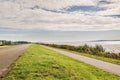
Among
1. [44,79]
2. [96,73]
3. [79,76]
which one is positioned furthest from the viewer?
[96,73]

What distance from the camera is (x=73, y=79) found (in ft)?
46.8

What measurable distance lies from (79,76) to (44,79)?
218 cm

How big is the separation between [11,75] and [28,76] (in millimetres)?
1177

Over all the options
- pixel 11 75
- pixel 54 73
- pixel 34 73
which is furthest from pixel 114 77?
pixel 11 75

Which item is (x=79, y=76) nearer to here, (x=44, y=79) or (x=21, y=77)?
(x=44, y=79)

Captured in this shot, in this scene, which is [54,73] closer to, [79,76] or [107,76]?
[79,76]

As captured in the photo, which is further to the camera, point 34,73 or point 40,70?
point 40,70

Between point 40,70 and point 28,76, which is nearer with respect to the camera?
point 28,76

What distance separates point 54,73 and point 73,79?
195 centimetres

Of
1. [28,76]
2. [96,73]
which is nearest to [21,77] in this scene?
[28,76]

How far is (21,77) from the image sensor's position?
48.9 ft

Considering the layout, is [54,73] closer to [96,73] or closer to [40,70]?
[40,70]

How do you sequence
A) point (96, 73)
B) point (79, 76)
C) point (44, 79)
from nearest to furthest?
1. point (44, 79)
2. point (79, 76)
3. point (96, 73)

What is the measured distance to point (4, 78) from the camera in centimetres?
1454
